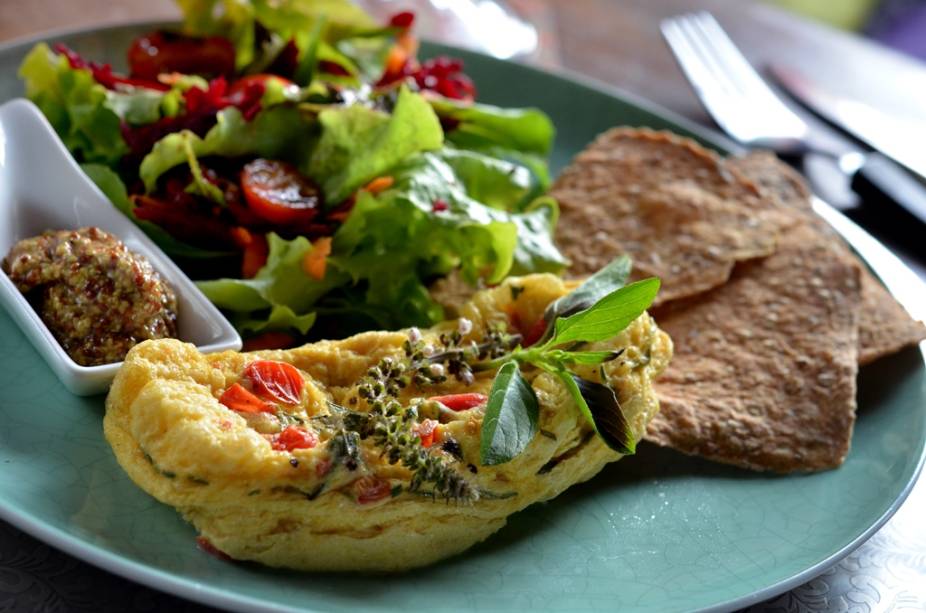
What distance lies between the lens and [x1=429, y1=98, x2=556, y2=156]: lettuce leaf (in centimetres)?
436

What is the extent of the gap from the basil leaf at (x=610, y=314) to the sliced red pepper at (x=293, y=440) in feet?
2.26

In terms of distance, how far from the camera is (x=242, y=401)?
2.48 metres

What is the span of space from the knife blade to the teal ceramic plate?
177 centimetres

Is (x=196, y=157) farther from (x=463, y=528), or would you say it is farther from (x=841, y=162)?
(x=841, y=162)

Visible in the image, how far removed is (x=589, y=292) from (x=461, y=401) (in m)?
0.54

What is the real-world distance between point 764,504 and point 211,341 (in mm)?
1709

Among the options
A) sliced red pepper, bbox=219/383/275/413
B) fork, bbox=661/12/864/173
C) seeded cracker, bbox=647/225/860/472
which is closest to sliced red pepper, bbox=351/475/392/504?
sliced red pepper, bbox=219/383/275/413

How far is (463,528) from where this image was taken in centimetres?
250

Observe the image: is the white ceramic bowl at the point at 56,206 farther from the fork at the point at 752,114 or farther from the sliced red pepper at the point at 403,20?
the fork at the point at 752,114

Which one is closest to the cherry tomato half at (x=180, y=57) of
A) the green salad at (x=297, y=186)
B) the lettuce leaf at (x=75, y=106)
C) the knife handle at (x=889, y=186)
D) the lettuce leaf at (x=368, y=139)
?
the green salad at (x=297, y=186)

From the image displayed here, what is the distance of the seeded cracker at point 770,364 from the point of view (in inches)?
123

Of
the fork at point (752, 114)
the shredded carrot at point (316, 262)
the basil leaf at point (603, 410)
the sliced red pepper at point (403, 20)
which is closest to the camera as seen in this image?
the basil leaf at point (603, 410)

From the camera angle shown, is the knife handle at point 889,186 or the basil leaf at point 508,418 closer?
the basil leaf at point 508,418

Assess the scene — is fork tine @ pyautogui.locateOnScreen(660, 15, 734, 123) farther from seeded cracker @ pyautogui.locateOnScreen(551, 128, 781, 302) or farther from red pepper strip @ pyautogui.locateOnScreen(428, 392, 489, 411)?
red pepper strip @ pyautogui.locateOnScreen(428, 392, 489, 411)
